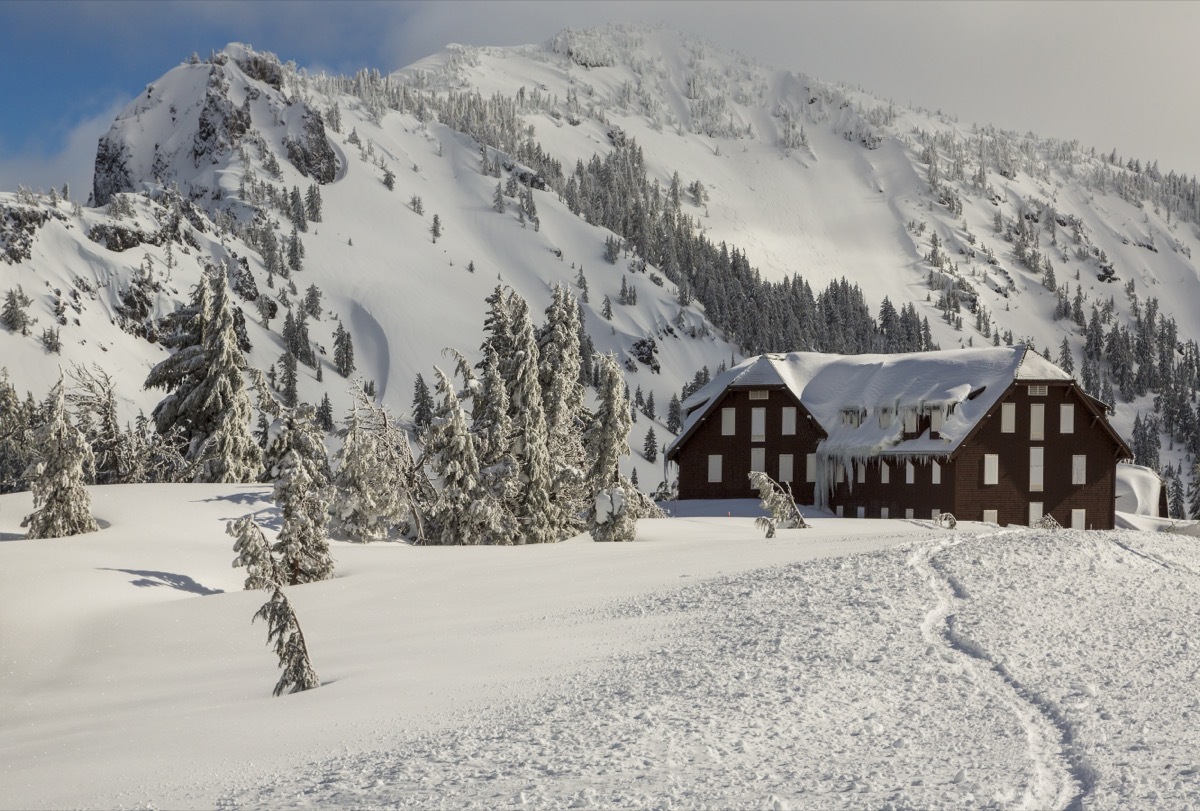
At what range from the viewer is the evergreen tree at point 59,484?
101ft

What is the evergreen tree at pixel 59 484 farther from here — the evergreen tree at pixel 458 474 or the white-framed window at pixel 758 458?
the white-framed window at pixel 758 458

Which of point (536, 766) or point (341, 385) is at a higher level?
point (341, 385)

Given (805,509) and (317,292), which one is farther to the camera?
(317,292)

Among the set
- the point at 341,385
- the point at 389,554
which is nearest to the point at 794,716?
the point at 389,554

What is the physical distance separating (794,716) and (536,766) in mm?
3051

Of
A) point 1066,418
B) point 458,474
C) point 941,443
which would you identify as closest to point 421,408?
point 941,443

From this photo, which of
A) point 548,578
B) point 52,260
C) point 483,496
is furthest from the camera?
point 52,260

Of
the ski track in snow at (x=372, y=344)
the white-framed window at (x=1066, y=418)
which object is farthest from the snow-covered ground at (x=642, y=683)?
the ski track in snow at (x=372, y=344)

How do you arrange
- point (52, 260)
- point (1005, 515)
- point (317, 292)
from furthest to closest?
point (317, 292) < point (52, 260) < point (1005, 515)

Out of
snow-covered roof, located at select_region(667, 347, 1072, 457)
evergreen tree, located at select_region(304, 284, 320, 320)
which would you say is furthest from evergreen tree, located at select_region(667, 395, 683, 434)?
snow-covered roof, located at select_region(667, 347, 1072, 457)

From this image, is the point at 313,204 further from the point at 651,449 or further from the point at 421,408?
the point at 651,449

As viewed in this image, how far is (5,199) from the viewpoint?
133750 mm

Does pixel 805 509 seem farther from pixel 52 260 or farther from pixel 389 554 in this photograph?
pixel 52 260

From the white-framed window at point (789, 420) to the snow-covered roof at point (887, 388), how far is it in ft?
2.72
